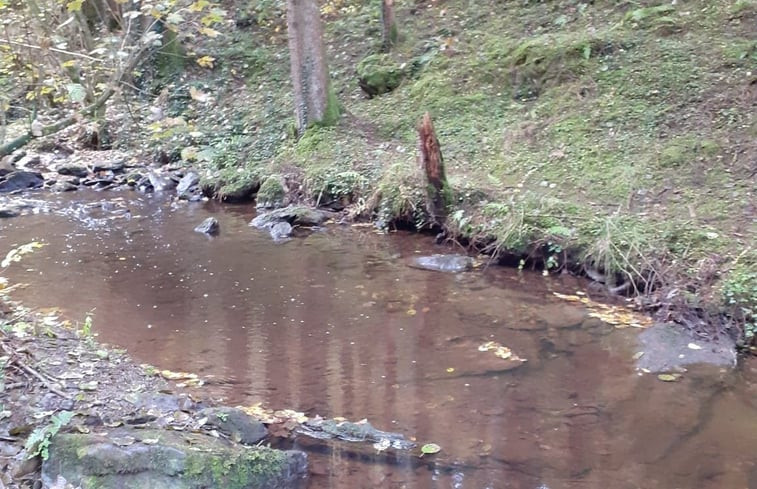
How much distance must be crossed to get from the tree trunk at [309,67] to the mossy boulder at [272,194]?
4.92 feet

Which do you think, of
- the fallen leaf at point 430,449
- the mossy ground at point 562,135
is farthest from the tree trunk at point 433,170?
the fallen leaf at point 430,449

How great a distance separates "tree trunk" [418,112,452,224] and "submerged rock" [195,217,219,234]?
3.25 metres

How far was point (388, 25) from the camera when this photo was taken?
15656 mm

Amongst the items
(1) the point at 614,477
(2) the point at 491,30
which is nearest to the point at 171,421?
(1) the point at 614,477

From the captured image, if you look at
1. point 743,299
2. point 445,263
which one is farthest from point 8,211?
point 743,299

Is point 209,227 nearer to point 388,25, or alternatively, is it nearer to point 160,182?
point 160,182

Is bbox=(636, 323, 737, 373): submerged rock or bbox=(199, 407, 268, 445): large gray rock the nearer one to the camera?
bbox=(199, 407, 268, 445): large gray rock

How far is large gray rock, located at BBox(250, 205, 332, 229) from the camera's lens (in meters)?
11.1

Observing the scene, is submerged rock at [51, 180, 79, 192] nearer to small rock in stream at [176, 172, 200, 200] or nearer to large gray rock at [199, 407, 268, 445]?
small rock in stream at [176, 172, 200, 200]

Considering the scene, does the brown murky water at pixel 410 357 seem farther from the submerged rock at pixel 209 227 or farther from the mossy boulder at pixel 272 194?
the mossy boulder at pixel 272 194

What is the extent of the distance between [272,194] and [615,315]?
6.52 m

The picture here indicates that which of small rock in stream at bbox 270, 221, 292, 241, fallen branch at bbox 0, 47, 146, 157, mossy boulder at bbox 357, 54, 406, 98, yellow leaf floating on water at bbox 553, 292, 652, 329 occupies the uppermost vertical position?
mossy boulder at bbox 357, 54, 406, 98

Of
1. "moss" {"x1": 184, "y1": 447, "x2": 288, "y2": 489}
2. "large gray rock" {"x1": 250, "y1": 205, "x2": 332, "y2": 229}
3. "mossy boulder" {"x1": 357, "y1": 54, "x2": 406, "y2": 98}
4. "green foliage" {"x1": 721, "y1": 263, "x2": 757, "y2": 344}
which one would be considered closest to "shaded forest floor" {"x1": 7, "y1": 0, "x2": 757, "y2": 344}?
Answer: "green foliage" {"x1": 721, "y1": 263, "x2": 757, "y2": 344}

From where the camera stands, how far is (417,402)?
5566mm
